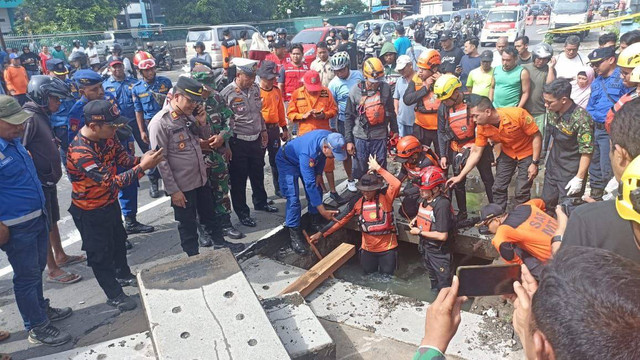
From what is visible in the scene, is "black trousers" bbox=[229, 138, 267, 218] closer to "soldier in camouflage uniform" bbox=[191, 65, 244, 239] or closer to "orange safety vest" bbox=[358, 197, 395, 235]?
"soldier in camouflage uniform" bbox=[191, 65, 244, 239]

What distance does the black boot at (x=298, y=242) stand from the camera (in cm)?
516

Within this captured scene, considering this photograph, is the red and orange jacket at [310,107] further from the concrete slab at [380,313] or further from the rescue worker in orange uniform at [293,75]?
the concrete slab at [380,313]

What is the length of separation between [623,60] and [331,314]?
12.2 feet

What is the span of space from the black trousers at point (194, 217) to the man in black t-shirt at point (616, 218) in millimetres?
3396

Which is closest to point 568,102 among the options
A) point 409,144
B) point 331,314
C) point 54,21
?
point 409,144

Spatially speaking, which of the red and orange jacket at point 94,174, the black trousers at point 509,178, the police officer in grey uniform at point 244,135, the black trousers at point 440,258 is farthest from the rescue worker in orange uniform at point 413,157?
the red and orange jacket at point 94,174

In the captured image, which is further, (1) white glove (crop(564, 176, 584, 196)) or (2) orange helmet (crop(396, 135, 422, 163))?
(2) orange helmet (crop(396, 135, 422, 163))

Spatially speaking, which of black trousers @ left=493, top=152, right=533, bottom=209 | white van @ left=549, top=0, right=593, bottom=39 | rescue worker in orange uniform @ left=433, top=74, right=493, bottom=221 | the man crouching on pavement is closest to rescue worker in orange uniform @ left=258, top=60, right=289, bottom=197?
rescue worker in orange uniform @ left=433, top=74, right=493, bottom=221

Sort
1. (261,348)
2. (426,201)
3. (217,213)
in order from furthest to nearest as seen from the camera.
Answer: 1. (217,213)
2. (426,201)
3. (261,348)

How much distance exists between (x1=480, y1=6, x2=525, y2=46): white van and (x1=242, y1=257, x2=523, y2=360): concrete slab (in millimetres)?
20656

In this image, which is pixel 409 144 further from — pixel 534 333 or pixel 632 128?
pixel 534 333

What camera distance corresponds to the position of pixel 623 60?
436 cm

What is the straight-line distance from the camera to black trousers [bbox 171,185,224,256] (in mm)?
4414

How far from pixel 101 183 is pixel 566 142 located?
170 inches
